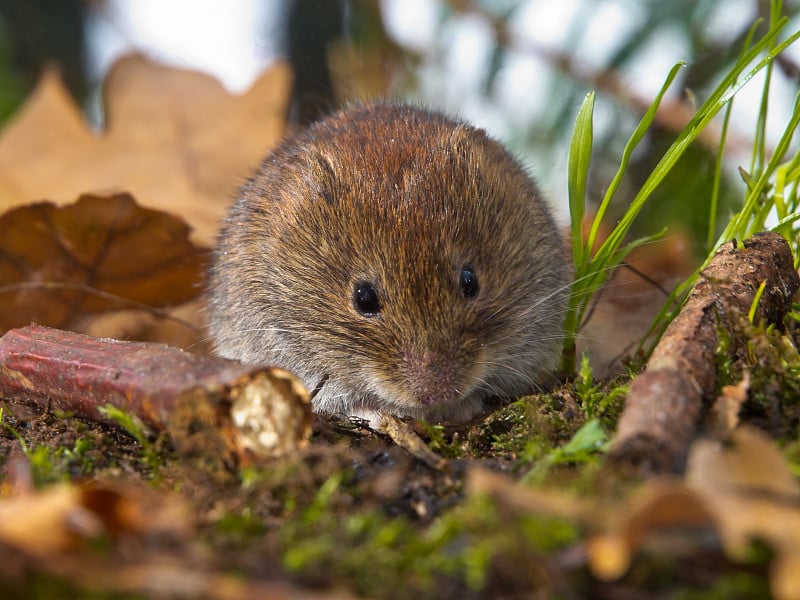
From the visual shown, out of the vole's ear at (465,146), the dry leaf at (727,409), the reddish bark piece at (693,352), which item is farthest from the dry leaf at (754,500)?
the vole's ear at (465,146)

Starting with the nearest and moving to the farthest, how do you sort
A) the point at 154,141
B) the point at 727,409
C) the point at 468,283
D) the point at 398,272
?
the point at 727,409 → the point at 398,272 → the point at 468,283 → the point at 154,141

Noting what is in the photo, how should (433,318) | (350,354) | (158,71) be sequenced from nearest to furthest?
(433,318) < (350,354) < (158,71)

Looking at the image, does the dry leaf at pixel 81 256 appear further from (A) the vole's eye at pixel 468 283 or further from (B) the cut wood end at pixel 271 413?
(B) the cut wood end at pixel 271 413

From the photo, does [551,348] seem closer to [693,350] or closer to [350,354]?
[350,354]

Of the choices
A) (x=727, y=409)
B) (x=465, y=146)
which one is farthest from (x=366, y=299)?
(x=727, y=409)

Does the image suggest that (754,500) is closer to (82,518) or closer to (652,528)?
(652,528)

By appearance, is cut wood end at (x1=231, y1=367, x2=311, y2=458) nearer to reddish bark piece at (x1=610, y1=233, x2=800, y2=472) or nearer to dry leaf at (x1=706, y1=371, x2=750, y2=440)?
reddish bark piece at (x1=610, y1=233, x2=800, y2=472)

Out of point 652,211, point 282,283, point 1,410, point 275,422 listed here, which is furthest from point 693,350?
point 652,211
